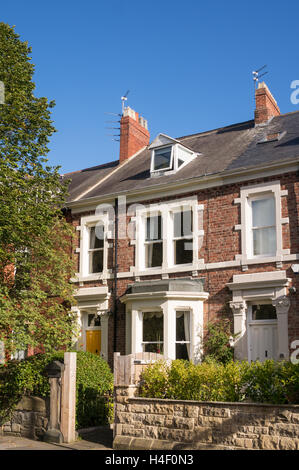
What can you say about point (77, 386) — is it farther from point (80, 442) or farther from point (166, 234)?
point (166, 234)

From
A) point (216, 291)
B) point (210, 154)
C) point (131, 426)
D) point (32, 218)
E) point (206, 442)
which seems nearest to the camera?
point (206, 442)

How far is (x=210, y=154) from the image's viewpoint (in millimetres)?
19141

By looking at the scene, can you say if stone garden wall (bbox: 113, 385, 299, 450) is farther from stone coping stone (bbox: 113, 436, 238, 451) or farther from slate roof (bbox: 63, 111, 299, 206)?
slate roof (bbox: 63, 111, 299, 206)

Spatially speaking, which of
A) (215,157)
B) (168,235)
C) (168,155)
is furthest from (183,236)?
(168,155)

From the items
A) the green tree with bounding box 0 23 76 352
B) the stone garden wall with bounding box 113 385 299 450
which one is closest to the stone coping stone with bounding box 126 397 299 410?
the stone garden wall with bounding box 113 385 299 450

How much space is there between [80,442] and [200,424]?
3.03m

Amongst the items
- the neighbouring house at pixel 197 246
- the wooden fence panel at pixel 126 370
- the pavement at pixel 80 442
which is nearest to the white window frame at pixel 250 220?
the neighbouring house at pixel 197 246

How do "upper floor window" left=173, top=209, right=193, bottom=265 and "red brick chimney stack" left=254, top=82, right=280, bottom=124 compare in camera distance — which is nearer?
"upper floor window" left=173, top=209, right=193, bottom=265

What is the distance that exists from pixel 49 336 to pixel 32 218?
3.46 metres

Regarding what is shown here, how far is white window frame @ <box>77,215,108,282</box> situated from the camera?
1895 centimetres

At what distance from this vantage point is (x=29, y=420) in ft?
39.9

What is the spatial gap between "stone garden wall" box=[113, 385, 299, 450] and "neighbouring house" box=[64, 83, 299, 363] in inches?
212
